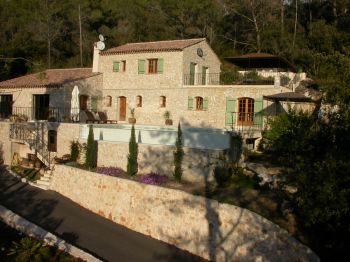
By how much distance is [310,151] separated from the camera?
46.3 feet

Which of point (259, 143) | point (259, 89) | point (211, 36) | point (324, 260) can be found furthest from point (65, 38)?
point (324, 260)

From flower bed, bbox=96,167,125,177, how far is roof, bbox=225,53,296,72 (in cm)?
1360

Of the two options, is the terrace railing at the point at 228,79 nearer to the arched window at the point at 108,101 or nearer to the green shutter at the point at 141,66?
the green shutter at the point at 141,66

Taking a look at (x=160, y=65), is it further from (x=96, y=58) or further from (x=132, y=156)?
(x=132, y=156)

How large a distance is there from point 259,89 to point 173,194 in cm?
1072

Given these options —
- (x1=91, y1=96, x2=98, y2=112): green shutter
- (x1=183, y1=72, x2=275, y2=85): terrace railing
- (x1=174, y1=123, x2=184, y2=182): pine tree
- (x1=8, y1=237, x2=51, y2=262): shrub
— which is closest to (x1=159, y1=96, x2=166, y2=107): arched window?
(x1=183, y1=72, x2=275, y2=85): terrace railing

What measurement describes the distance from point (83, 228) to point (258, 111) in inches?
484

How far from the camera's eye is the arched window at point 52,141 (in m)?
24.2

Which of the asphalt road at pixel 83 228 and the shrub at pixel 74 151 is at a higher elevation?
the shrub at pixel 74 151

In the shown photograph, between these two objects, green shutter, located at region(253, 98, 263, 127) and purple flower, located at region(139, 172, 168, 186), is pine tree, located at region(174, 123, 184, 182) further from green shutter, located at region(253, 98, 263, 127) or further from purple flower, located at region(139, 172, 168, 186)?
green shutter, located at region(253, 98, 263, 127)

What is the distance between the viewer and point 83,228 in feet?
57.2

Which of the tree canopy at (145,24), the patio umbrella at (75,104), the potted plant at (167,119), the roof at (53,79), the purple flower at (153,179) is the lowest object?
the purple flower at (153,179)

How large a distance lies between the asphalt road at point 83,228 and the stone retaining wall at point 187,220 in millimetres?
440

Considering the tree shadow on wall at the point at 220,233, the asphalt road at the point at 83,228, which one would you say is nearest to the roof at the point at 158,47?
the asphalt road at the point at 83,228
